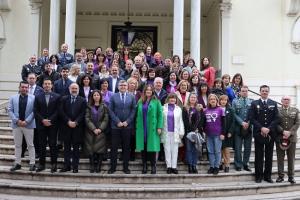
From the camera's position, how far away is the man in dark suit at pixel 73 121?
813 cm

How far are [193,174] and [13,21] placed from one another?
9371mm

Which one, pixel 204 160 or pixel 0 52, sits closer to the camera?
pixel 204 160

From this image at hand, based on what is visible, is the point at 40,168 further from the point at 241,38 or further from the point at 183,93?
the point at 241,38

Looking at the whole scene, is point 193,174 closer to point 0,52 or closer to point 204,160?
point 204,160

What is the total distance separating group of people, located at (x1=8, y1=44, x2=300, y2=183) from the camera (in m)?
8.22

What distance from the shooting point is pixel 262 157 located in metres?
8.41

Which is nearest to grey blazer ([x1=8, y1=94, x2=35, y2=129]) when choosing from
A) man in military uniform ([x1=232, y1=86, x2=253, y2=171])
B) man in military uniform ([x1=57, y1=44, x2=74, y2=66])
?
man in military uniform ([x1=57, y1=44, x2=74, y2=66])

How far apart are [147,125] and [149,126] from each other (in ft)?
0.17

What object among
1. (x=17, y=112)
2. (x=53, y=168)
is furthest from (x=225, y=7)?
(x=53, y=168)

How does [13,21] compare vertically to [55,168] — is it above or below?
above

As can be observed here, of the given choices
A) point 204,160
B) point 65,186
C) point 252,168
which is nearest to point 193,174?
point 204,160

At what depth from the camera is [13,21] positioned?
48.7 feet

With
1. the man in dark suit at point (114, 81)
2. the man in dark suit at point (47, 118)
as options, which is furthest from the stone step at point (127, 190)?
the man in dark suit at point (114, 81)

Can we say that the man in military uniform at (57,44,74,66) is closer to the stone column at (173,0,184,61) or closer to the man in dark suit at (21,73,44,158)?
→ the man in dark suit at (21,73,44,158)
